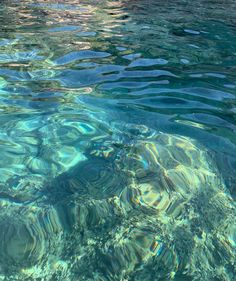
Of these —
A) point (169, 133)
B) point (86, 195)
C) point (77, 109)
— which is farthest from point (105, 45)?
point (86, 195)

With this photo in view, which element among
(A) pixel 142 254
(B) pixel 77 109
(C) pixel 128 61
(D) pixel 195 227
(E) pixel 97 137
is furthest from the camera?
(C) pixel 128 61

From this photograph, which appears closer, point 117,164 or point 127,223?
point 127,223

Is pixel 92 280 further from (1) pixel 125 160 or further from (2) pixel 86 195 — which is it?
(1) pixel 125 160

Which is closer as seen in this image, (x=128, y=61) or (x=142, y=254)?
(x=142, y=254)

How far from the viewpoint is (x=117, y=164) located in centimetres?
251

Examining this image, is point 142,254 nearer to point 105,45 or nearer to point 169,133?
point 169,133

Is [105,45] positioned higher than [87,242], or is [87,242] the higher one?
[87,242]

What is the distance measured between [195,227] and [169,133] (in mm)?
1081

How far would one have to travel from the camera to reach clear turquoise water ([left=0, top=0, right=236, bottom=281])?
1.78 m

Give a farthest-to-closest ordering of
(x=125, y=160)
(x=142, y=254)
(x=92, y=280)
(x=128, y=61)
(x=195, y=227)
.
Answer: (x=128, y=61) < (x=125, y=160) < (x=195, y=227) < (x=142, y=254) < (x=92, y=280)

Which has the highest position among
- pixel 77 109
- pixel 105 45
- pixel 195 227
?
pixel 195 227

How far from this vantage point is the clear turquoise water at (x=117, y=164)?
1783 mm

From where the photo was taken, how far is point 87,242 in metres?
1.86

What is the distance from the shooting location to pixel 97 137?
2.85 meters
